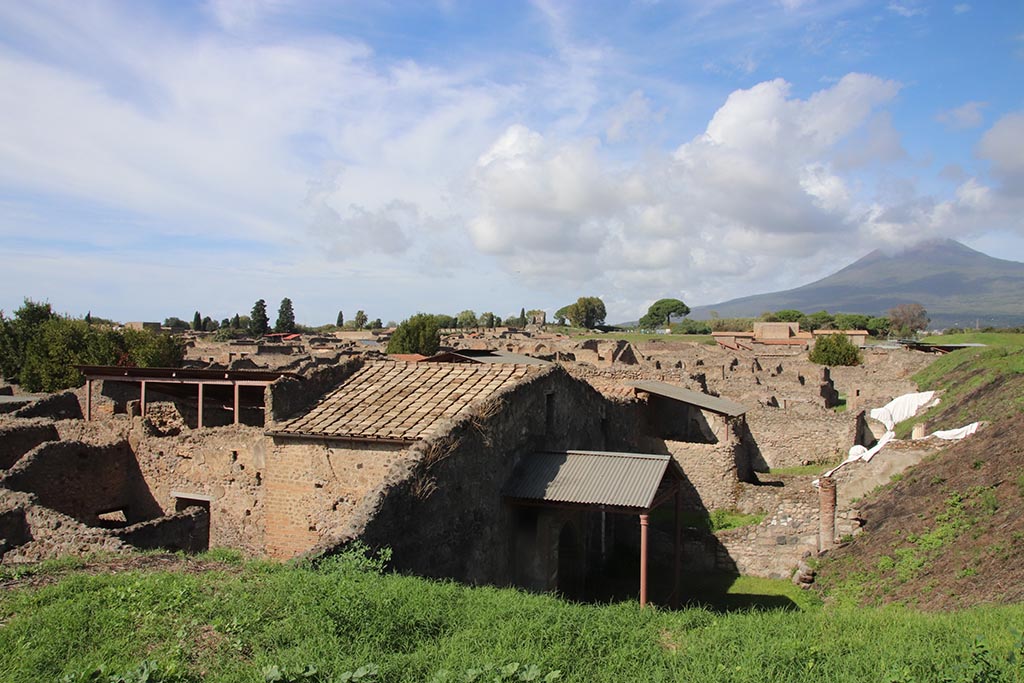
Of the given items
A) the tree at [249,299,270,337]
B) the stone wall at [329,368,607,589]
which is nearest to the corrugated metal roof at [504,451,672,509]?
the stone wall at [329,368,607,589]

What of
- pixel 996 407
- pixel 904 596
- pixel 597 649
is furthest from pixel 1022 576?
pixel 996 407

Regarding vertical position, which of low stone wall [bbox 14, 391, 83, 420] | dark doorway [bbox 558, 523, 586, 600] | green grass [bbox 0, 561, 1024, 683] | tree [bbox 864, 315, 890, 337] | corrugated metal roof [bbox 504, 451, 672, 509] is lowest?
dark doorway [bbox 558, 523, 586, 600]

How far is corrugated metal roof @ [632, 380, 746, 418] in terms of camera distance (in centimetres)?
2239

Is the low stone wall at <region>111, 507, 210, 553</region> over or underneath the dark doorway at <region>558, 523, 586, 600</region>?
over

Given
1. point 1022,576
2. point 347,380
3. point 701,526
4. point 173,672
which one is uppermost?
point 347,380

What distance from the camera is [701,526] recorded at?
18.1 meters

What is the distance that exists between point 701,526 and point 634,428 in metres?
4.50

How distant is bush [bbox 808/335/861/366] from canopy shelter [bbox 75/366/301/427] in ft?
148

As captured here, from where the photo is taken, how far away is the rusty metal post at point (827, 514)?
15336mm

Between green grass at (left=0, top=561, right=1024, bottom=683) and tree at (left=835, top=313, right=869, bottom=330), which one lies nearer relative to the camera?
green grass at (left=0, top=561, right=1024, bottom=683)

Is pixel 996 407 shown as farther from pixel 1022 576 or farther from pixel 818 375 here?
pixel 818 375

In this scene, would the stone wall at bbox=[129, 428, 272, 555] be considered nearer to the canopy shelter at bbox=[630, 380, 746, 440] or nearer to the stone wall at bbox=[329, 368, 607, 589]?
the stone wall at bbox=[329, 368, 607, 589]

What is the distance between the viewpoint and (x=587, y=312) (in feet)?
466

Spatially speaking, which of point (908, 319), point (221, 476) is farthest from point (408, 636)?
point (908, 319)
